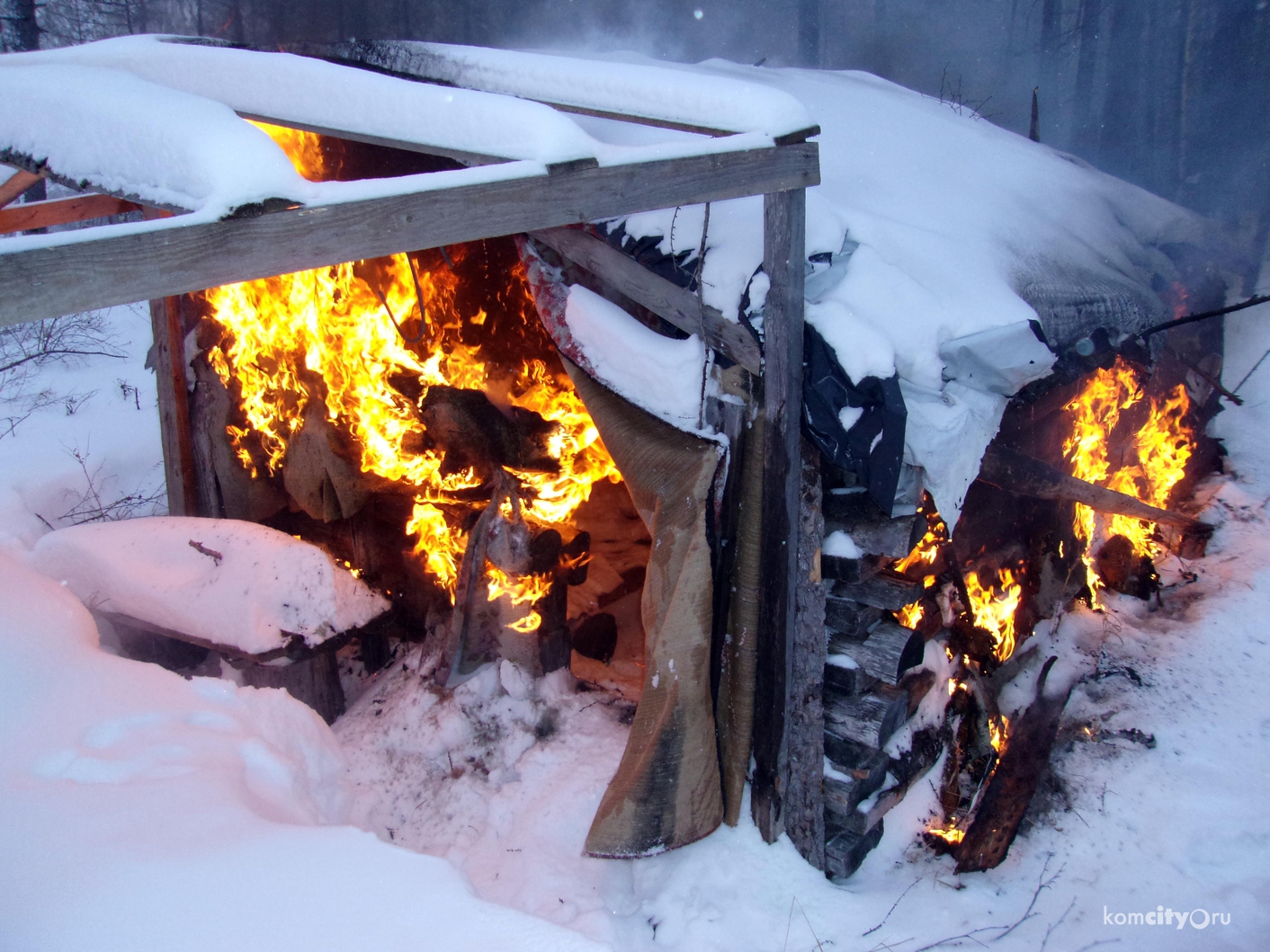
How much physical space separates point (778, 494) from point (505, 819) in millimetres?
2532

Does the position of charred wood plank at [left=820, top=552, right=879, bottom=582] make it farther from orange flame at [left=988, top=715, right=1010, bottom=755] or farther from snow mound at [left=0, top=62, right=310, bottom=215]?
snow mound at [left=0, top=62, right=310, bottom=215]

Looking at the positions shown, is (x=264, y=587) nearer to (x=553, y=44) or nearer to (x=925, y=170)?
(x=925, y=170)

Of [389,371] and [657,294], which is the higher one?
[657,294]

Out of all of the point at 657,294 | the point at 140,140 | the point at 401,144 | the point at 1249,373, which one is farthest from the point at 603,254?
the point at 1249,373

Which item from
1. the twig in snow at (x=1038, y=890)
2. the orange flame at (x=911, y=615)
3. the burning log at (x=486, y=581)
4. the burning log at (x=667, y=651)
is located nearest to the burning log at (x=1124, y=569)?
the orange flame at (x=911, y=615)

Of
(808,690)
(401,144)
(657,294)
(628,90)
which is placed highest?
(628,90)

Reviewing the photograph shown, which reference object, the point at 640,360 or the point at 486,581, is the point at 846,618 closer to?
the point at 640,360

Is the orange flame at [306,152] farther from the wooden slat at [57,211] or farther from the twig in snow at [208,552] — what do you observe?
the twig in snow at [208,552]

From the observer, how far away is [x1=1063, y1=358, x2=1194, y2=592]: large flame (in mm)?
5590

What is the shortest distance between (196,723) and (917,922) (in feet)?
10.9

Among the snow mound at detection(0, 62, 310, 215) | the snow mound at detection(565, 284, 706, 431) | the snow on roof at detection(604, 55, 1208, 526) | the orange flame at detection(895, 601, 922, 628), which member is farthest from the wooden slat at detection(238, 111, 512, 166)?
→ the orange flame at detection(895, 601, 922, 628)

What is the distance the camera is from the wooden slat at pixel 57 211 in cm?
427

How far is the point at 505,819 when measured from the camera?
446 cm

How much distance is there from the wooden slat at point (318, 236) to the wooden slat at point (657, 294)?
2.23ft
